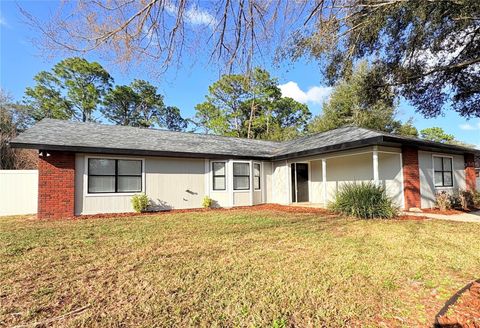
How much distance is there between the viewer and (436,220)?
8.19 metres

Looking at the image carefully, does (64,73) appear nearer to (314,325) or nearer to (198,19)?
(198,19)

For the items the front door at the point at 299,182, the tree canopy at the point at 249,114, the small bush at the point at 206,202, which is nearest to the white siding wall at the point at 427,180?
the front door at the point at 299,182

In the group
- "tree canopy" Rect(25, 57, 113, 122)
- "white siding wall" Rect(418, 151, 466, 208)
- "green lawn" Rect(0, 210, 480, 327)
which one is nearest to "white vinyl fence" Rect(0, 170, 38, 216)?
"green lawn" Rect(0, 210, 480, 327)

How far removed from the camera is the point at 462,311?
276cm

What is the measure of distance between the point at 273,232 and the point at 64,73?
2888 cm

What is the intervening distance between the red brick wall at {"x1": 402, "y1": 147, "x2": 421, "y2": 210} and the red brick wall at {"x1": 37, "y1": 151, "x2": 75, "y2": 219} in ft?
40.8

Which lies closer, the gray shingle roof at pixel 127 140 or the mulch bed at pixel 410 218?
the mulch bed at pixel 410 218

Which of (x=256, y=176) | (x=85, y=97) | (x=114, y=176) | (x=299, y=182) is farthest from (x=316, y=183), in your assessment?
(x=85, y=97)

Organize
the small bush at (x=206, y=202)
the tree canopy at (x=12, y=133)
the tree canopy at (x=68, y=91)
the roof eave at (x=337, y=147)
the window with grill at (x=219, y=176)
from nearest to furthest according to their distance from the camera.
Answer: the roof eave at (x=337, y=147) → the small bush at (x=206, y=202) → the window with grill at (x=219, y=176) → the tree canopy at (x=12, y=133) → the tree canopy at (x=68, y=91)

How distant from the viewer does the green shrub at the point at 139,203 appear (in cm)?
1056

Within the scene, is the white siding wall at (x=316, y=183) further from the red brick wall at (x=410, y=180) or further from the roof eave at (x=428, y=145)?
the roof eave at (x=428, y=145)

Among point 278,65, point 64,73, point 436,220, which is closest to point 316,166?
point 436,220

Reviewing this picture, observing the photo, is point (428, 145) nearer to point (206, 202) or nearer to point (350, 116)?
point (206, 202)

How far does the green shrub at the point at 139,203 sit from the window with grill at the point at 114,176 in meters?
0.51
